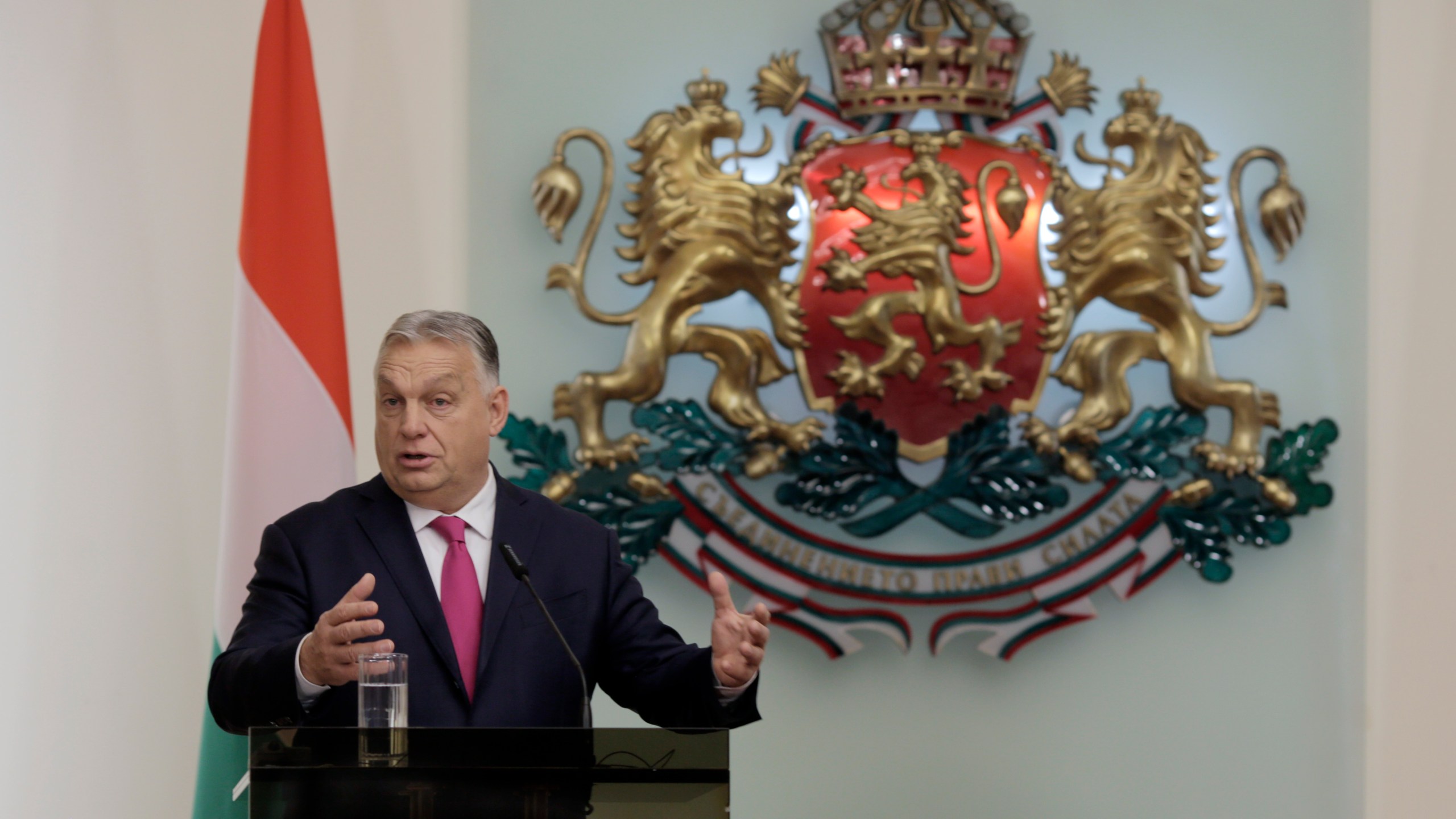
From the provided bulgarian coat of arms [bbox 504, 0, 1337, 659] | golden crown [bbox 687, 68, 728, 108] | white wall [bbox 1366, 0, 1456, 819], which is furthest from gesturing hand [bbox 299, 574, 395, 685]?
white wall [bbox 1366, 0, 1456, 819]

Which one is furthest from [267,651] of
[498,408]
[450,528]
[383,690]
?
[498,408]

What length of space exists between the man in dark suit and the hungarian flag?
0.90 metres

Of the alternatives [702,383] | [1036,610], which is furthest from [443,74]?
[1036,610]

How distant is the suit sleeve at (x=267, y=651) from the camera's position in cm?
172

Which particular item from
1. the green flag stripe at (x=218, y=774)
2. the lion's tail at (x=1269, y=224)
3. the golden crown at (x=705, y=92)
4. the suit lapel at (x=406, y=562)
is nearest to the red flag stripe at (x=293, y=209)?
the green flag stripe at (x=218, y=774)

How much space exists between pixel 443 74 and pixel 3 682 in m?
1.70

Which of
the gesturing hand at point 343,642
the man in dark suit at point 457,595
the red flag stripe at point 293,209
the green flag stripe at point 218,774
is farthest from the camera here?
the red flag stripe at point 293,209

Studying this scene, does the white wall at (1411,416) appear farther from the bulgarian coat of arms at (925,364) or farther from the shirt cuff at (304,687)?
the shirt cuff at (304,687)

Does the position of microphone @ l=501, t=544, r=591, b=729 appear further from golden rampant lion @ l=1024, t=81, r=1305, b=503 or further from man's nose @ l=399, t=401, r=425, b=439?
golden rampant lion @ l=1024, t=81, r=1305, b=503

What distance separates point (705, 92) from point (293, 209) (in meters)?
0.99

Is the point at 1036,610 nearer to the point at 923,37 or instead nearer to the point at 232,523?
the point at 923,37

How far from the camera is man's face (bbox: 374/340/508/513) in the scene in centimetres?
192

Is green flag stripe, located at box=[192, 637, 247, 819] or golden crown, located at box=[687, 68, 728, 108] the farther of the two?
golden crown, located at box=[687, 68, 728, 108]

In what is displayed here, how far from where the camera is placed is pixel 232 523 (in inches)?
110
